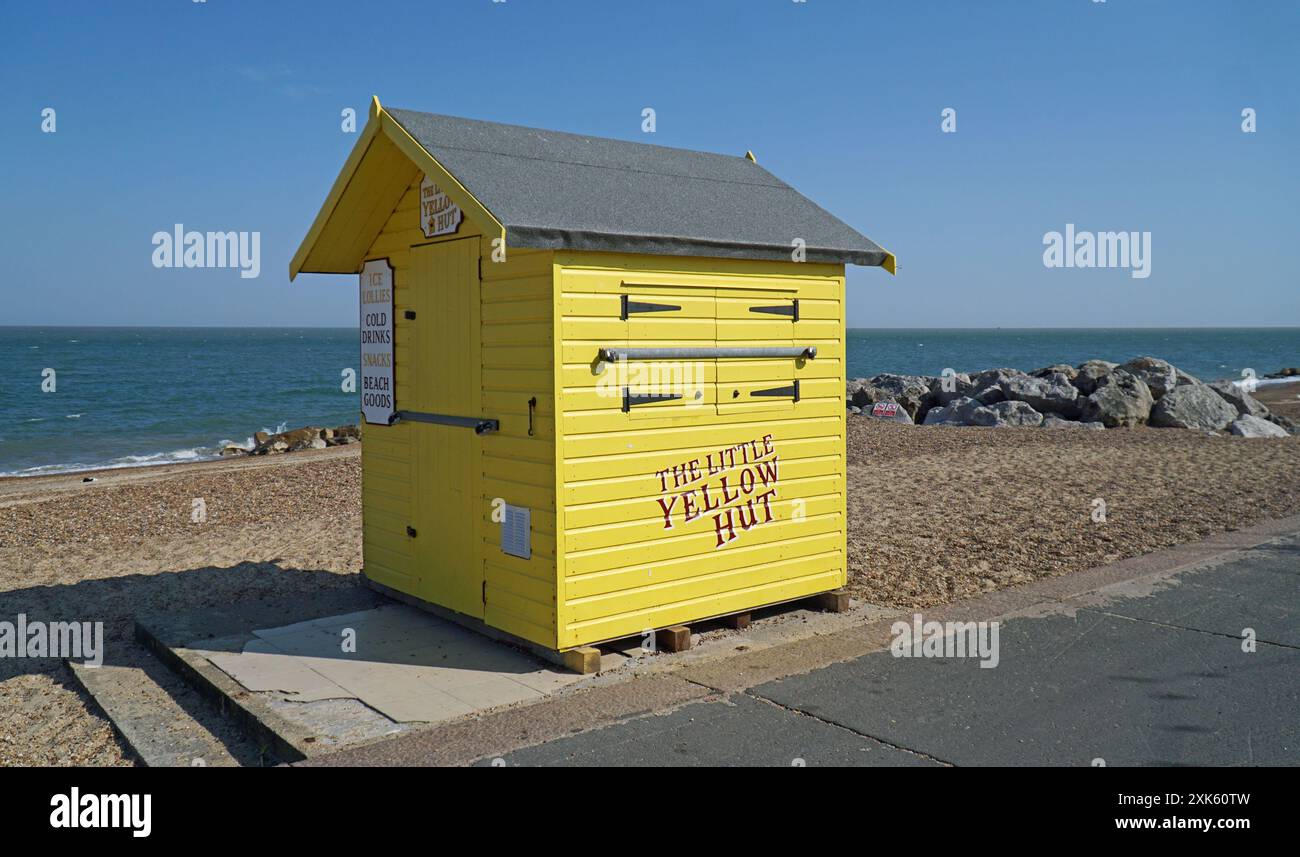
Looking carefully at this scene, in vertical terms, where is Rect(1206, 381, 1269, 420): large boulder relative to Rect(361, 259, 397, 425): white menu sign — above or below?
below

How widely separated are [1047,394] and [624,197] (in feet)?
61.9

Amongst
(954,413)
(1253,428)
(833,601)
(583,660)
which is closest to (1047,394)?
(954,413)

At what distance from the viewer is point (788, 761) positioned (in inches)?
194

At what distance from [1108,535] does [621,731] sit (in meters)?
7.11

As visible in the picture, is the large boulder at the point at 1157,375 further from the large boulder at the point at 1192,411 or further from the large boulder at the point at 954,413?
the large boulder at the point at 954,413

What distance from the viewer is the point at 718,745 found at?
16.9 ft

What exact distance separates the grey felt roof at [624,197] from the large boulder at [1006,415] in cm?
1521

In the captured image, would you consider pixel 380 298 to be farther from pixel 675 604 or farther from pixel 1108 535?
pixel 1108 535

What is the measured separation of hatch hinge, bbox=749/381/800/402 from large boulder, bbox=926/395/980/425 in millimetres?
16643

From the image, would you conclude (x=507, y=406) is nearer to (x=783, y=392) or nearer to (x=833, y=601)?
(x=783, y=392)

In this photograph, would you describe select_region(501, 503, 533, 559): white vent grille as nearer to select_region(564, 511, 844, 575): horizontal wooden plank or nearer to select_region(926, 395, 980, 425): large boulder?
select_region(564, 511, 844, 575): horizontal wooden plank

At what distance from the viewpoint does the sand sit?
8391mm

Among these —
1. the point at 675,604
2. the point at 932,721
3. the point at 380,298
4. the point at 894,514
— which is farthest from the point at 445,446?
the point at 894,514
